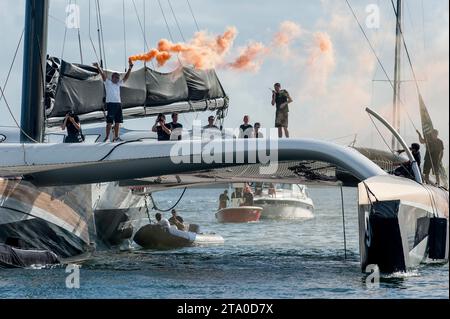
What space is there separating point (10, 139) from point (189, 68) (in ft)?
13.7

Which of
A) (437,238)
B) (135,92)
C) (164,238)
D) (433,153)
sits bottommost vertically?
(164,238)

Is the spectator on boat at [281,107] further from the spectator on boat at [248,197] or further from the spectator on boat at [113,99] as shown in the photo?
the spectator on boat at [248,197]

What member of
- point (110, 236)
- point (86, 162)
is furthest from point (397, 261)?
point (110, 236)

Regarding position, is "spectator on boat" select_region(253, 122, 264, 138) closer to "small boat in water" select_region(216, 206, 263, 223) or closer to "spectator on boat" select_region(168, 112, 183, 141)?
"spectator on boat" select_region(168, 112, 183, 141)

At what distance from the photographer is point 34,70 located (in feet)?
57.2

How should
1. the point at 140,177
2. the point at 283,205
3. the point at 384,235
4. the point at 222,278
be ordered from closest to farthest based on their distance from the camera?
the point at 384,235 → the point at 222,278 → the point at 140,177 → the point at 283,205

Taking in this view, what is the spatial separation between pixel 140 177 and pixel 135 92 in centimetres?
407

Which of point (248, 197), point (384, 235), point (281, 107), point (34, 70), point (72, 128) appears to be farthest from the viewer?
point (248, 197)

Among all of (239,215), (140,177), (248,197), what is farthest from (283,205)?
(140,177)

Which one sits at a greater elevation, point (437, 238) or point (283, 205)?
point (283, 205)

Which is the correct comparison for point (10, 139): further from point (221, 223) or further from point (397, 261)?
point (221, 223)

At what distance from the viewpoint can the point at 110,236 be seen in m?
21.2

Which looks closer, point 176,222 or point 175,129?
point 175,129

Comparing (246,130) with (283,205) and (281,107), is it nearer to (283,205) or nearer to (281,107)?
(281,107)
